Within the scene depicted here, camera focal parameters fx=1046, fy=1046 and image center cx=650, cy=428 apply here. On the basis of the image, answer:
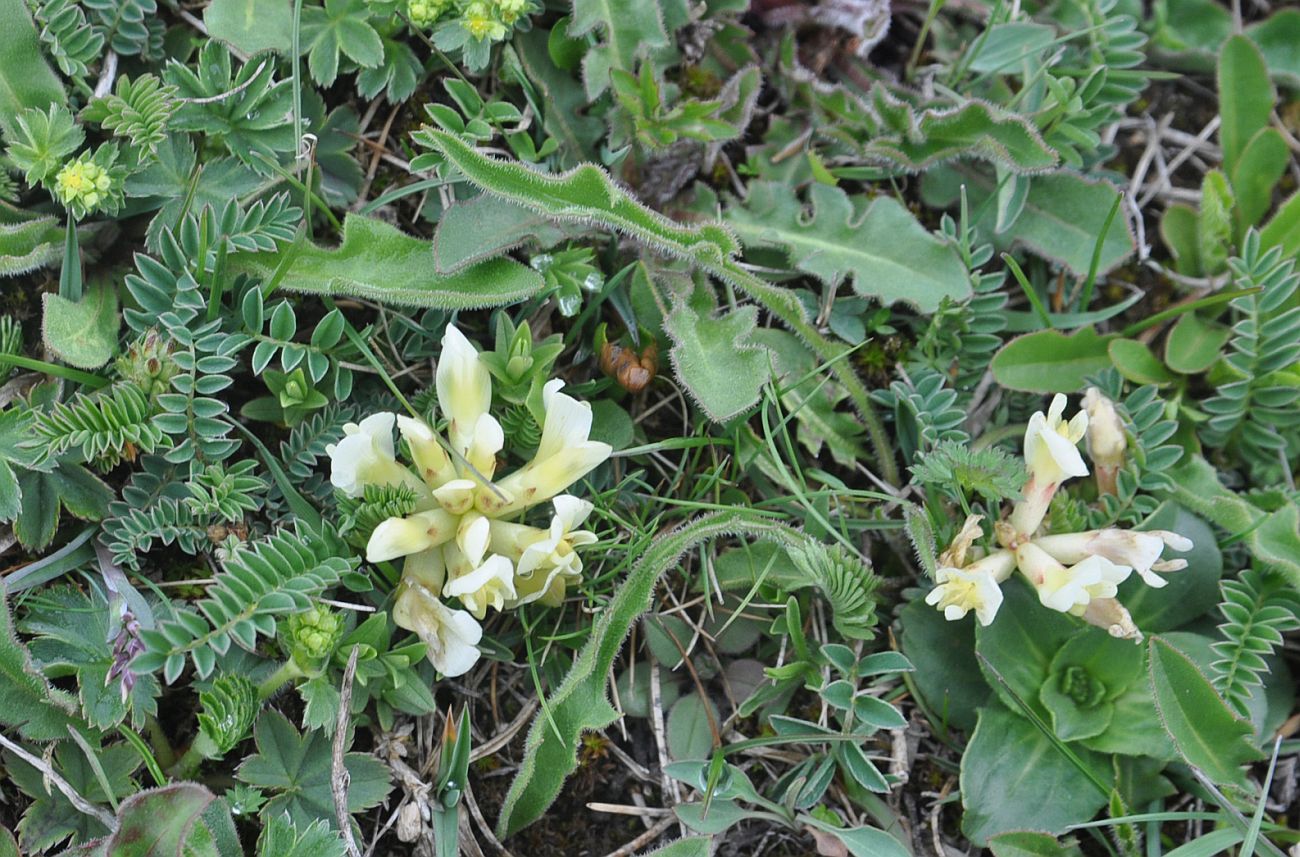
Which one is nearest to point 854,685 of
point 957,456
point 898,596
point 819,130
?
point 898,596

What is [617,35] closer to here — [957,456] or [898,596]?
[957,456]

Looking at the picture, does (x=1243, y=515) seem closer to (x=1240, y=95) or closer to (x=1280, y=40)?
(x=1240, y=95)

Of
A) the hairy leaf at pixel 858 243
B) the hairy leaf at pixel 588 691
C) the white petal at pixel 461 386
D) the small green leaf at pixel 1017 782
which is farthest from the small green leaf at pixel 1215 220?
the white petal at pixel 461 386

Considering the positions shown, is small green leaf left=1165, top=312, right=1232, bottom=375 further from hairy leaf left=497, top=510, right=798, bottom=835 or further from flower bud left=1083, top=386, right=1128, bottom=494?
hairy leaf left=497, top=510, right=798, bottom=835

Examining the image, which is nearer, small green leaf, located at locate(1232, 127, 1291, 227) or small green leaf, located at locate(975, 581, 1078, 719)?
small green leaf, located at locate(975, 581, 1078, 719)

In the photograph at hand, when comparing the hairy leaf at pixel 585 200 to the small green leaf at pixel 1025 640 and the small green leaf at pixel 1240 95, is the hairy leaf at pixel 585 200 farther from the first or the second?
the small green leaf at pixel 1240 95

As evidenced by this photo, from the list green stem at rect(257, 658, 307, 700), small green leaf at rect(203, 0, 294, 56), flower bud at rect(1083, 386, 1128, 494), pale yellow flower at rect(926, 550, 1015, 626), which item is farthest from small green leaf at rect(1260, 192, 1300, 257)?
green stem at rect(257, 658, 307, 700)
